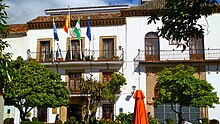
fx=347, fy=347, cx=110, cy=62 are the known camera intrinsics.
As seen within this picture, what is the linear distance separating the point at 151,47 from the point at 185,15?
2040 cm

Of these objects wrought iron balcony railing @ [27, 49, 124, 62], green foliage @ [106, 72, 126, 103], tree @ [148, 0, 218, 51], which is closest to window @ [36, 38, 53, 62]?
wrought iron balcony railing @ [27, 49, 124, 62]

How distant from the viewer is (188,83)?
1886cm

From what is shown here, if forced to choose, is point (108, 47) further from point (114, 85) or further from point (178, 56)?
point (178, 56)

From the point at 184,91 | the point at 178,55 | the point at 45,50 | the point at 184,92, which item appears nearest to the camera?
the point at 184,92

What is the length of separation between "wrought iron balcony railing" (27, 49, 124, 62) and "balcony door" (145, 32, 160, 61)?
72.5 inches

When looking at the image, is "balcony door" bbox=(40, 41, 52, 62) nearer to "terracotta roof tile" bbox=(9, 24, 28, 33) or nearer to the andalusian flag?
"terracotta roof tile" bbox=(9, 24, 28, 33)

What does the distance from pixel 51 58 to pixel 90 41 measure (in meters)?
3.17

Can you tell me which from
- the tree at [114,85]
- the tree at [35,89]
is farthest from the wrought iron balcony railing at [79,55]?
the tree at [35,89]

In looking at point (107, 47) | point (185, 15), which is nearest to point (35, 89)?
point (107, 47)

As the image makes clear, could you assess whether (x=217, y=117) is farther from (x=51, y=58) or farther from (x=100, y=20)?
(x=51, y=58)

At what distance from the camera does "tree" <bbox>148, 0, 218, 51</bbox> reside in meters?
4.66

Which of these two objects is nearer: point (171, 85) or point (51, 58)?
point (171, 85)

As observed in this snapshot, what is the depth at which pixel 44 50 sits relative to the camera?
1047 inches

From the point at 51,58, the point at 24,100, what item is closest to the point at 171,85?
the point at 24,100
